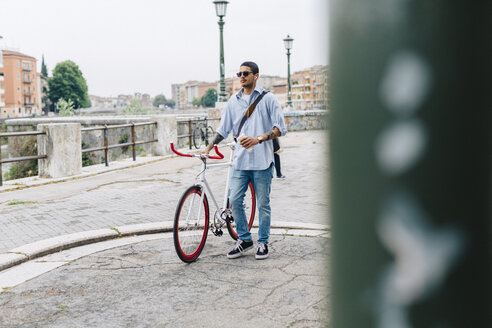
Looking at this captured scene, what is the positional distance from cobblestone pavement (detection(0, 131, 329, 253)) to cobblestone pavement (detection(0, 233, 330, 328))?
1.15 metres

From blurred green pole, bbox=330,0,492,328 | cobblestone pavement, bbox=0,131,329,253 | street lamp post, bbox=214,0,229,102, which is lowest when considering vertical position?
cobblestone pavement, bbox=0,131,329,253

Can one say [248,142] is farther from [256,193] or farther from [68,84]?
[68,84]

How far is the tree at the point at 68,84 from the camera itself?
108 meters

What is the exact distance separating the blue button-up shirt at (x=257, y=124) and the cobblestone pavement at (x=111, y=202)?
56cm

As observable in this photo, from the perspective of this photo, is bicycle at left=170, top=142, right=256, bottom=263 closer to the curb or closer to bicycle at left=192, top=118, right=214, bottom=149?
the curb

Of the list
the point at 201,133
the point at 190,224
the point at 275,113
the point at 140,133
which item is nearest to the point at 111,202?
the point at 190,224

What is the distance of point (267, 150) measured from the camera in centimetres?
535

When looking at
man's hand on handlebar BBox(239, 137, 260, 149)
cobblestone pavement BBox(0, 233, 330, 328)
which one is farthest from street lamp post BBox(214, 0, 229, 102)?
man's hand on handlebar BBox(239, 137, 260, 149)

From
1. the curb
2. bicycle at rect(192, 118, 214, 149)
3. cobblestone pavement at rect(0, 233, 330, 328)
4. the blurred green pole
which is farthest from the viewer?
bicycle at rect(192, 118, 214, 149)

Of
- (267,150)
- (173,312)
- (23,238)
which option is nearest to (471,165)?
(173,312)

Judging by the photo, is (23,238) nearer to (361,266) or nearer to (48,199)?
(48,199)

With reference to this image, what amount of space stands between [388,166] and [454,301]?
0.09 m

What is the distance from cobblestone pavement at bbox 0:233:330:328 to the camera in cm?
399

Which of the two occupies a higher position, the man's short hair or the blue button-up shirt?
the man's short hair
